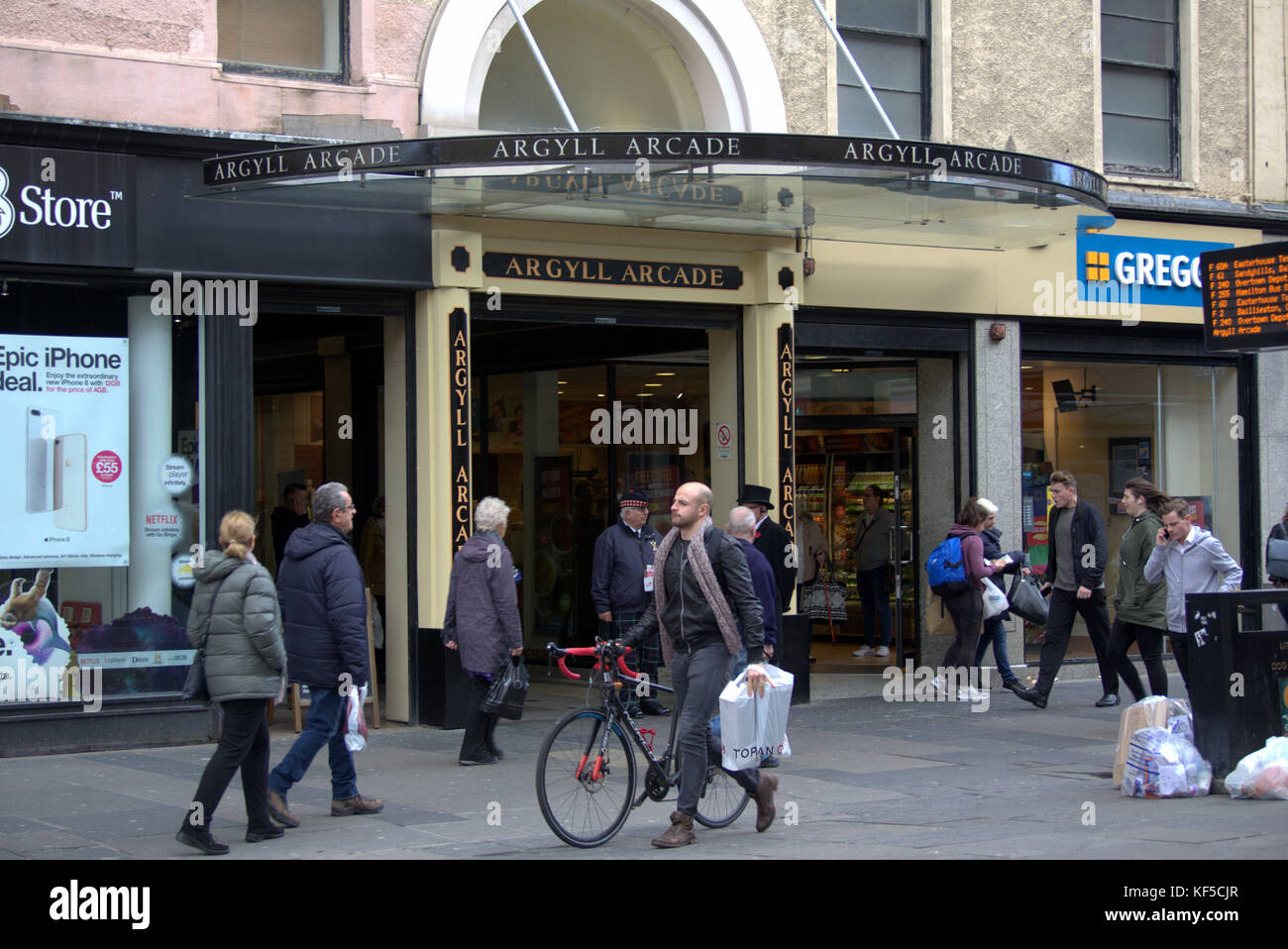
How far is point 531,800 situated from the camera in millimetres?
9336

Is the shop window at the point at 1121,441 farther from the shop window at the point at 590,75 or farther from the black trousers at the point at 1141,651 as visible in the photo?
the shop window at the point at 590,75

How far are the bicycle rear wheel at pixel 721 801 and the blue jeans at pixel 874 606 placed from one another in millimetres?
8657

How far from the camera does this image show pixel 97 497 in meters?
11.4

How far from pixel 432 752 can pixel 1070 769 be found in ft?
14.4

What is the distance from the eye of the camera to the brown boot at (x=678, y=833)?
26.1ft

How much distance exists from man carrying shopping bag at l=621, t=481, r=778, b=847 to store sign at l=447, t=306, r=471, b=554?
435cm

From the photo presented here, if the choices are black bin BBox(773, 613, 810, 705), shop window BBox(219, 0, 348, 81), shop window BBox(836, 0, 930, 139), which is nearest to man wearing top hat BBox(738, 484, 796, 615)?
black bin BBox(773, 613, 810, 705)

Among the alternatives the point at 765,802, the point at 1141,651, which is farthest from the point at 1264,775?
the point at 1141,651

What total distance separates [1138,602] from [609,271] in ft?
16.4

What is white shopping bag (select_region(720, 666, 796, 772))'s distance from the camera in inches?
310

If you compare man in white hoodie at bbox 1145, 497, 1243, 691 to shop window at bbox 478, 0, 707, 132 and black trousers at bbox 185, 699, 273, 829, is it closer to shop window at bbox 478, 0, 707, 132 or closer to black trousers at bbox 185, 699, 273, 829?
shop window at bbox 478, 0, 707, 132

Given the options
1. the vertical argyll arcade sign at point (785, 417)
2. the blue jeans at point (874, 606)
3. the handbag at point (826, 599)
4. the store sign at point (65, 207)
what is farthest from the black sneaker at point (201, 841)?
the handbag at point (826, 599)

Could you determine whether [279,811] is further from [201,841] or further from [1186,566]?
[1186,566]

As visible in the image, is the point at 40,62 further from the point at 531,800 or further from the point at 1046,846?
the point at 1046,846
